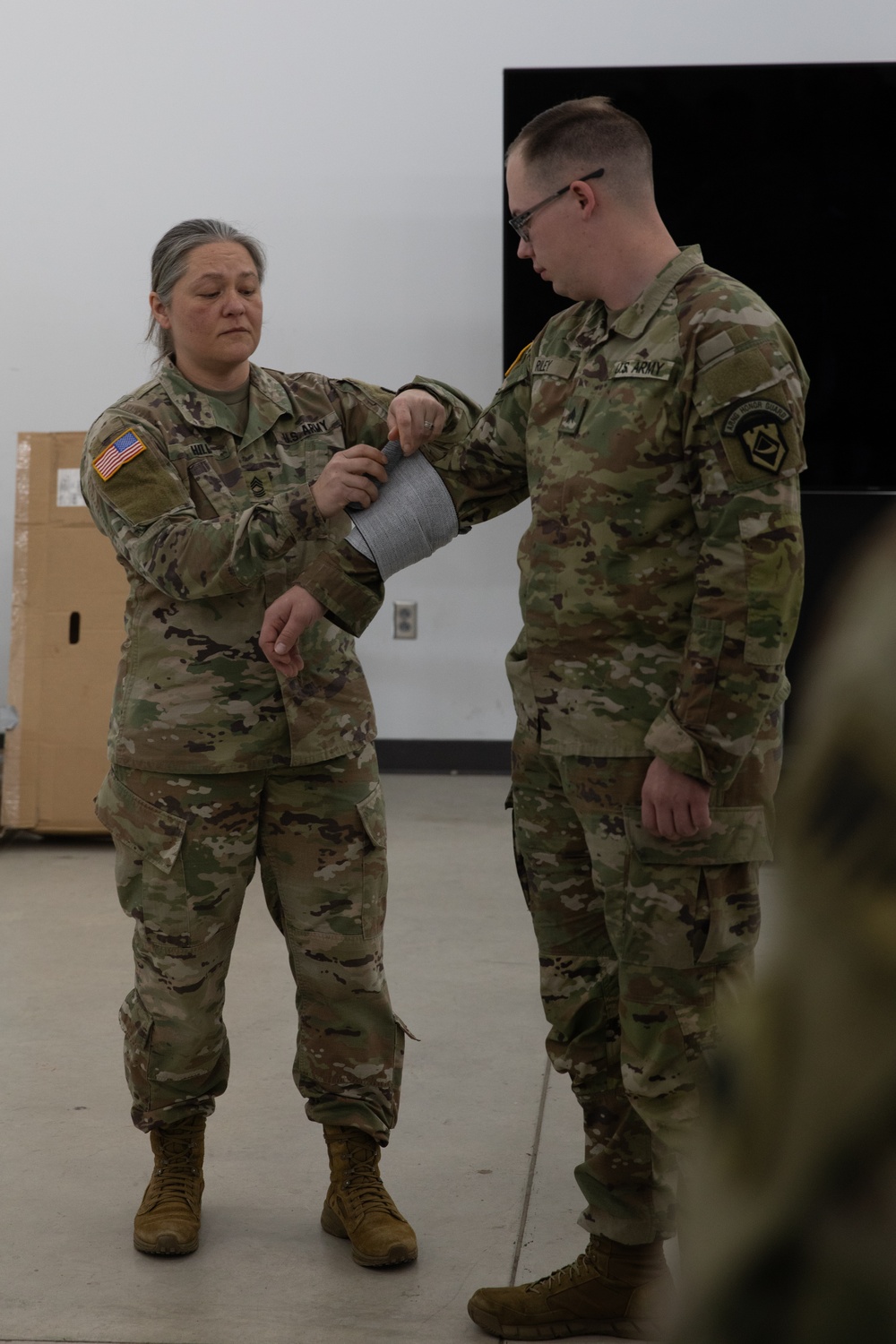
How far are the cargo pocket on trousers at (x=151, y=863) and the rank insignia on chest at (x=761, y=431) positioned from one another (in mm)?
961

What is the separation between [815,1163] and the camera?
1.14 feet

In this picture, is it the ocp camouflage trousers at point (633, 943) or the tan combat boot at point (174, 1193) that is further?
the tan combat boot at point (174, 1193)

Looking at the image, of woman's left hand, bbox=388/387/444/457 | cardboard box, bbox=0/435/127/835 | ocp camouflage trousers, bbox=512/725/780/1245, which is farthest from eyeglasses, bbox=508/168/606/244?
cardboard box, bbox=0/435/127/835

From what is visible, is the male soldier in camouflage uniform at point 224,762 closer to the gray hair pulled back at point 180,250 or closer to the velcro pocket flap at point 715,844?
the gray hair pulled back at point 180,250

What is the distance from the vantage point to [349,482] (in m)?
1.85

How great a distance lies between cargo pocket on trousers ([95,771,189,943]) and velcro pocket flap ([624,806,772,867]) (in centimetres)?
70

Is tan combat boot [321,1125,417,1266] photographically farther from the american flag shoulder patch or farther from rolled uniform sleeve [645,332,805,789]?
the american flag shoulder patch

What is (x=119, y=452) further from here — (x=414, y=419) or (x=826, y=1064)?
(x=826, y=1064)

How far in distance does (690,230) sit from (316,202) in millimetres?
1519

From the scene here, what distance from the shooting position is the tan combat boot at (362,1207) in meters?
2.03

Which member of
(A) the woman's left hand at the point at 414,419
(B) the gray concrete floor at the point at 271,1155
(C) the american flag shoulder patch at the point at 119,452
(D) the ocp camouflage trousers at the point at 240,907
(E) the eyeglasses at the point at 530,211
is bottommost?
(B) the gray concrete floor at the point at 271,1155

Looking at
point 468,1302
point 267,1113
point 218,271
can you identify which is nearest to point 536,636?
point 218,271

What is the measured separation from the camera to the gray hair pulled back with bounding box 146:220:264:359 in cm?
206

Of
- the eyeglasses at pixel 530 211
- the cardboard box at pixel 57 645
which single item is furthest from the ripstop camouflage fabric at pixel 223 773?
the cardboard box at pixel 57 645
